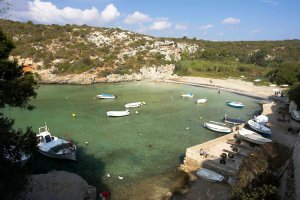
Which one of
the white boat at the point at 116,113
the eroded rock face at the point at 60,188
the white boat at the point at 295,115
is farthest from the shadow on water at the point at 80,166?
the white boat at the point at 295,115

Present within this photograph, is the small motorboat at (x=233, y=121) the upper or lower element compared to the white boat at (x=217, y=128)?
lower

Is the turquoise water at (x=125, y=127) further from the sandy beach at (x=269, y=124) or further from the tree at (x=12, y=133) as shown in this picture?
the sandy beach at (x=269, y=124)

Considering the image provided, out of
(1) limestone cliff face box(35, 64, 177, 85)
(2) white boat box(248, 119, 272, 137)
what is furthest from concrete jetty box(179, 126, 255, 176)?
(1) limestone cliff face box(35, 64, 177, 85)

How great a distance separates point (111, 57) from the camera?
272 ft

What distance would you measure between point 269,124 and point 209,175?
17.8 m

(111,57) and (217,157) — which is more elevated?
(111,57)

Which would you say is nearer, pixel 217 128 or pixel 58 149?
pixel 58 149

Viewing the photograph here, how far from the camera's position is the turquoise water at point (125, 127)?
23.2 metres

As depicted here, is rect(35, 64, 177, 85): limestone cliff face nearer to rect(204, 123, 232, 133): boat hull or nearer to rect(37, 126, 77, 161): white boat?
rect(204, 123, 232, 133): boat hull

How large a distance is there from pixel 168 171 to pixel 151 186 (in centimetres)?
292

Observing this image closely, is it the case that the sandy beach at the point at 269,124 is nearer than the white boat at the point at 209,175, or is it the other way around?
the sandy beach at the point at 269,124

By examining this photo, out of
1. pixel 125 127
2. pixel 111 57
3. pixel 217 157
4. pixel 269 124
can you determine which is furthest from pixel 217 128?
pixel 111 57

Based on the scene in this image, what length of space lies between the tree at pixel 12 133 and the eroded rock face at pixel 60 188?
5.86m

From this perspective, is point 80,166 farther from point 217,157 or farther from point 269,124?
point 269,124
